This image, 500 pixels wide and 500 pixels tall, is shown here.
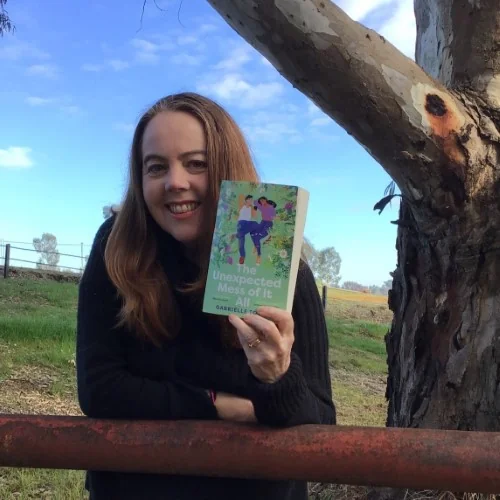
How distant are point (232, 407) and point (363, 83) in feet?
4.24

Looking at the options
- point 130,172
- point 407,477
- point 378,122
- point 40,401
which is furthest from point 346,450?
point 40,401

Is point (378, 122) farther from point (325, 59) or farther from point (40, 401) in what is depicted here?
point (40, 401)

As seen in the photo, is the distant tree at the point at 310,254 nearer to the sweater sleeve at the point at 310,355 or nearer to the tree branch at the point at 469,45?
the sweater sleeve at the point at 310,355

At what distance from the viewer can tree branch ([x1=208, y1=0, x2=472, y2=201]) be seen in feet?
7.17

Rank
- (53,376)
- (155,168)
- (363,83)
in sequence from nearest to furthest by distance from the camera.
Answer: (155,168)
(363,83)
(53,376)

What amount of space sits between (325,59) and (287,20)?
19cm

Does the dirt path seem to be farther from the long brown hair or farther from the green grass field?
the long brown hair

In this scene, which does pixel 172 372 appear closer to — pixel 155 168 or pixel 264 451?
pixel 264 451

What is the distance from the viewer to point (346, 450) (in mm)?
1312

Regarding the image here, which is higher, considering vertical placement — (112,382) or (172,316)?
(172,316)

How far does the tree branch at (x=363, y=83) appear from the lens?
7.17 ft

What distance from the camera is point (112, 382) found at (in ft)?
5.13

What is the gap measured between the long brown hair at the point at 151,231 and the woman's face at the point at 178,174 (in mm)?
27

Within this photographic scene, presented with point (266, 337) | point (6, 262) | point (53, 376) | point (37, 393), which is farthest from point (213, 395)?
point (6, 262)
